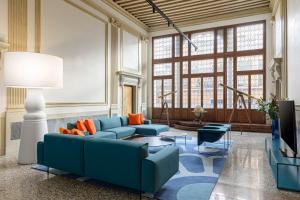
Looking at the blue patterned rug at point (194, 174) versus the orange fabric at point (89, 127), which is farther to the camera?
the orange fabric at point (89, 127)

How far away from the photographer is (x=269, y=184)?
2.88 m

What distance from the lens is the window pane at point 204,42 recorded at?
864 cm

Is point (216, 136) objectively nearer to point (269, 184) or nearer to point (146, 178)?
point (269, 184)

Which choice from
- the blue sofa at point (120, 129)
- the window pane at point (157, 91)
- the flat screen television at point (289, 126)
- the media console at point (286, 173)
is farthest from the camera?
the window pane at point (157, 91)

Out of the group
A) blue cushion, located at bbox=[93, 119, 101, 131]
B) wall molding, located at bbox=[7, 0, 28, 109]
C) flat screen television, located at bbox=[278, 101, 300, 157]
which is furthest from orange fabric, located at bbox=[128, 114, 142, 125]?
flat screen television, located at bbox=[278, 101, 300, 157]

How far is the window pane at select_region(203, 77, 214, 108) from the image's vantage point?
8664 millimetres

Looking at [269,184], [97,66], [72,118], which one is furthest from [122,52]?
[269,184]

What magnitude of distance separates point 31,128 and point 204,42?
740cm

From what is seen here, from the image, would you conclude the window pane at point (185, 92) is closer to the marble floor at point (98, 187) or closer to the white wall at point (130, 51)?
the white wall at point (130, 51)

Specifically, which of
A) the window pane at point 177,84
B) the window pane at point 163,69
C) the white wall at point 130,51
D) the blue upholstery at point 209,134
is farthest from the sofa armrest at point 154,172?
the window pane at point 163,69

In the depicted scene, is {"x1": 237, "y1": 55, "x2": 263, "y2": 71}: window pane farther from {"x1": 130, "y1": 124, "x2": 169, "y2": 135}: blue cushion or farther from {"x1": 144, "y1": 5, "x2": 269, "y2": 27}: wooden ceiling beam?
{"x1": 130, "y1": 124, "x2": 169, "y2": 135}: blue cushion

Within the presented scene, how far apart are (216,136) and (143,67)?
5.69 m

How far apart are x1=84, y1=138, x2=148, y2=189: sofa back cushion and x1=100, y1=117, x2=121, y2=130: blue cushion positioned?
273cm

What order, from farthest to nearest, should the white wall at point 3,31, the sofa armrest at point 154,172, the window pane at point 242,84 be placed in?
the window pane at point 242,84 → the white wall at point 3,31 → the sofa armrest at point 154,172
